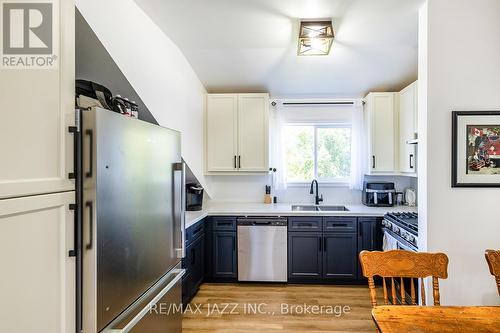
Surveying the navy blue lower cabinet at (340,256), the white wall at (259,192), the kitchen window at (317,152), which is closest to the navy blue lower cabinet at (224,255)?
the white wall at (259,192)

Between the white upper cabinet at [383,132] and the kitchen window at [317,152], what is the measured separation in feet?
1.37

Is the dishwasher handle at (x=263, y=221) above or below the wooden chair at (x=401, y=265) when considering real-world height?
below

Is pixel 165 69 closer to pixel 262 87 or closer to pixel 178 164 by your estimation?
pixel 178 164

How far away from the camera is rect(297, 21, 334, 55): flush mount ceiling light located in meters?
2.44

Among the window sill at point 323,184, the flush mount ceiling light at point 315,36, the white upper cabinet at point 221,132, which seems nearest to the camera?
the flush mount ceiling light at point 315,36

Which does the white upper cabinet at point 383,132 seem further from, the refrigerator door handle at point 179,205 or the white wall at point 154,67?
the refrigerator door handle at point 179,205

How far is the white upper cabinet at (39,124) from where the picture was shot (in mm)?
915

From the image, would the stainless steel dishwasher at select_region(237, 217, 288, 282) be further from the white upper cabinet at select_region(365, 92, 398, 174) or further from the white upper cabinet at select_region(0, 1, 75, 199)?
the white upper cabinet at select_region(0, 1, 75, 199)

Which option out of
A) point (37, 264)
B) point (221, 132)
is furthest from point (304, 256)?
point (37, 264)

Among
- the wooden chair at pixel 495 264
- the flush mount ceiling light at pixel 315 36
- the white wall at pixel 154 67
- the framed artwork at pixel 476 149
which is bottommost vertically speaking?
the wooden chair at pixel 495 264

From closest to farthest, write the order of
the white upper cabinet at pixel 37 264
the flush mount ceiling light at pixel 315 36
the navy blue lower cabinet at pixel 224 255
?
the white upper cabinet at pixel 37 264, the flush mount ceiling light at pixel 315 36, the navy blue lower cabinet at pixel 224 255

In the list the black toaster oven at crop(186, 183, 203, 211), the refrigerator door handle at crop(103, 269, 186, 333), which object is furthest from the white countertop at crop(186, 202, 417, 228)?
the refrigerator door handle at crop(103, 269, 186, 333)

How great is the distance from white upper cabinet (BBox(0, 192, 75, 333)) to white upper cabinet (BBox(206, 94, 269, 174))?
268 cm

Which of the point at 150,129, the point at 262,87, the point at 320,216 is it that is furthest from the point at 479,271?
the point at 262,87
